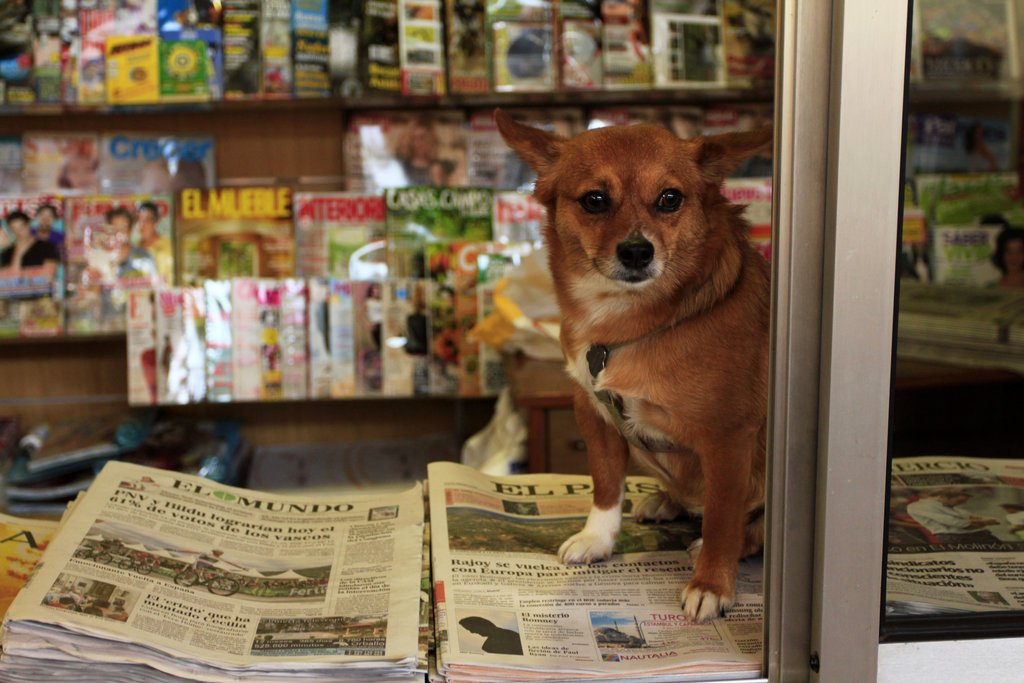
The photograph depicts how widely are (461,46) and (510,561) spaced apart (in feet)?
5.56

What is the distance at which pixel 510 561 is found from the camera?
978 mm

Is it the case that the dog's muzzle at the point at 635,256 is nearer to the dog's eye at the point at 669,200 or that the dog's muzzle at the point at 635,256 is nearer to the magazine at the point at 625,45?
the dog's eye at the point at 669,200

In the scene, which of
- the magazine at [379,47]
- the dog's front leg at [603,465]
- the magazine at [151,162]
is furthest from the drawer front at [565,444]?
the magazine at [151,162]

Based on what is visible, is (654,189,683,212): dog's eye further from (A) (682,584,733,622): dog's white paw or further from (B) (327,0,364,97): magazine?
(B) (327,0,364,97): magazine

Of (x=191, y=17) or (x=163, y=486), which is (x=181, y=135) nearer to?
(x=191, y=17)

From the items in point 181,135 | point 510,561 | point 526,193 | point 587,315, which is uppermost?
point 181,135

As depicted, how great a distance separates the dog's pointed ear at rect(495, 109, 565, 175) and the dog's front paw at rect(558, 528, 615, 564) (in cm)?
46

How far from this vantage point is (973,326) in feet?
4.82

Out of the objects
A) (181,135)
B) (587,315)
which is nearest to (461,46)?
(181,135)

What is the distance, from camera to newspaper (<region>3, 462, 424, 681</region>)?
751 mm

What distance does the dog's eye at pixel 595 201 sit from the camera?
1031mm

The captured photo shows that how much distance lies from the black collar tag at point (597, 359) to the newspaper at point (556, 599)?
227 mm

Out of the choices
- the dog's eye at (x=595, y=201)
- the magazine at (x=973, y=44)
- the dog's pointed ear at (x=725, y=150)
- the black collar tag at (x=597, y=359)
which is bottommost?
the black collar tag at (x=597, y=359)

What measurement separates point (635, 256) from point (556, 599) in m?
0.39
